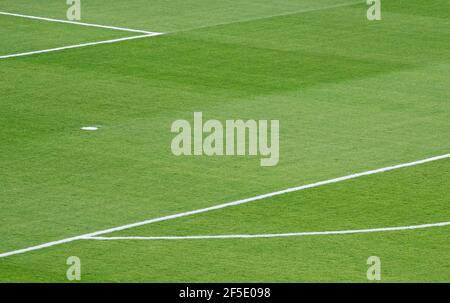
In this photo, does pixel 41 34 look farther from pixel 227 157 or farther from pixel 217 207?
pixel 217 207

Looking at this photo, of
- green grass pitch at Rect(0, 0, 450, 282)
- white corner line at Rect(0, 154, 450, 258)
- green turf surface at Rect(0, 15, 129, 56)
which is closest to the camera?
green grass pitch at Rect(0, 0, 450, 282)

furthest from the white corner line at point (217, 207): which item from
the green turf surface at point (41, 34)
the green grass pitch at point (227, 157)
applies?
the green turf surface at point (41, 34)

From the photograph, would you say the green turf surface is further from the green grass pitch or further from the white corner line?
the white corner line

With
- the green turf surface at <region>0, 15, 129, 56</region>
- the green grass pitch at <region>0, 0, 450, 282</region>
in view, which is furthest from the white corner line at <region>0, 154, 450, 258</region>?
the green turf surface at <region>0, 15, 129, 56</region>

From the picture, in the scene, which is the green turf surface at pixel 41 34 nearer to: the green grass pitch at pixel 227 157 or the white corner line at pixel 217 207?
the green grass pitch at pixel 227 157

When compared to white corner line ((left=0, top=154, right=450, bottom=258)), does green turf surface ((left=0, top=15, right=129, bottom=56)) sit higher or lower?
higher

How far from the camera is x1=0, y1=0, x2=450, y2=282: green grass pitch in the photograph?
14250 millimetres

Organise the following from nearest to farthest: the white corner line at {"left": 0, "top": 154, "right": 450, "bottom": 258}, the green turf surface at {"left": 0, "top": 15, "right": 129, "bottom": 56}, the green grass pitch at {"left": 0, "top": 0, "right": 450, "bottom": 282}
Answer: the green grass pitch at {"left": 0, "top": 0, "right": 450, "bottom": 282}
the white corner line at {"left": 0, "top": 154, "right": 450, "bottom": 258}
the green turf surface at {"left": 0, "top": 15, "right": 129, "bottom": 56}

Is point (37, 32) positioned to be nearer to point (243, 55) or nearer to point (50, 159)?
point (243, 55)

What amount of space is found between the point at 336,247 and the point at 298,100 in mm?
6952

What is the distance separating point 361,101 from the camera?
2112 centimetres

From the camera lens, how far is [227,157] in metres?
18.1

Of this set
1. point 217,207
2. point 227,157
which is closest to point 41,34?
point 227,157
